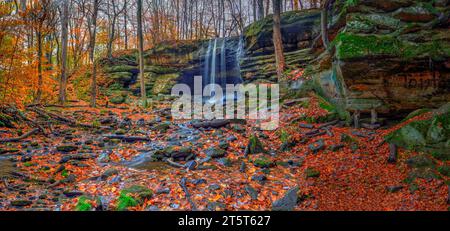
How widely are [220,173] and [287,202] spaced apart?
1984 millimetres

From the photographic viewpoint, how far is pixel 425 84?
7066 mm

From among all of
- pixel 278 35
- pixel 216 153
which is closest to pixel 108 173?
pixel 216 153

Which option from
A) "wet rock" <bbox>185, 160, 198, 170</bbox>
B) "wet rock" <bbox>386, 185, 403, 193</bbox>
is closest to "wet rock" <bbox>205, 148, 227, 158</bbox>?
"wet rock" <bbox>185, 160, 198, 170</bbox>

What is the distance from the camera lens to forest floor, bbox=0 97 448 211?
463 centimetres

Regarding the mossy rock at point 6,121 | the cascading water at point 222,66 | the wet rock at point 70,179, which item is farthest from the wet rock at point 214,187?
the cascading water at point 222,66

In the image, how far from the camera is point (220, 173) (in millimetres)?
6266

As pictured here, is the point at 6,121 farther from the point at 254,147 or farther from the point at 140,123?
the point at 254,147

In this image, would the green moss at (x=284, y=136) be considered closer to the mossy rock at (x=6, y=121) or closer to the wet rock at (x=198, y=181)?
the wet rock at (x=198, y=181)

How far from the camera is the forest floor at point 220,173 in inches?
182

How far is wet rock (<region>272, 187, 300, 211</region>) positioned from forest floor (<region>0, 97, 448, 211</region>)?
0.05 m

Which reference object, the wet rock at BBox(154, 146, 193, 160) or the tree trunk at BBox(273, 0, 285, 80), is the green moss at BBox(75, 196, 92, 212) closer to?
the wet rock at BBox(154, 146, 193, 160)

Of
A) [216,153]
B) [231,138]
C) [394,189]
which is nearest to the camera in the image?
[394,189]

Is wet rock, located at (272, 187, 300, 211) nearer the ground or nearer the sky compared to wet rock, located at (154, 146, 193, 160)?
nearer the ground
